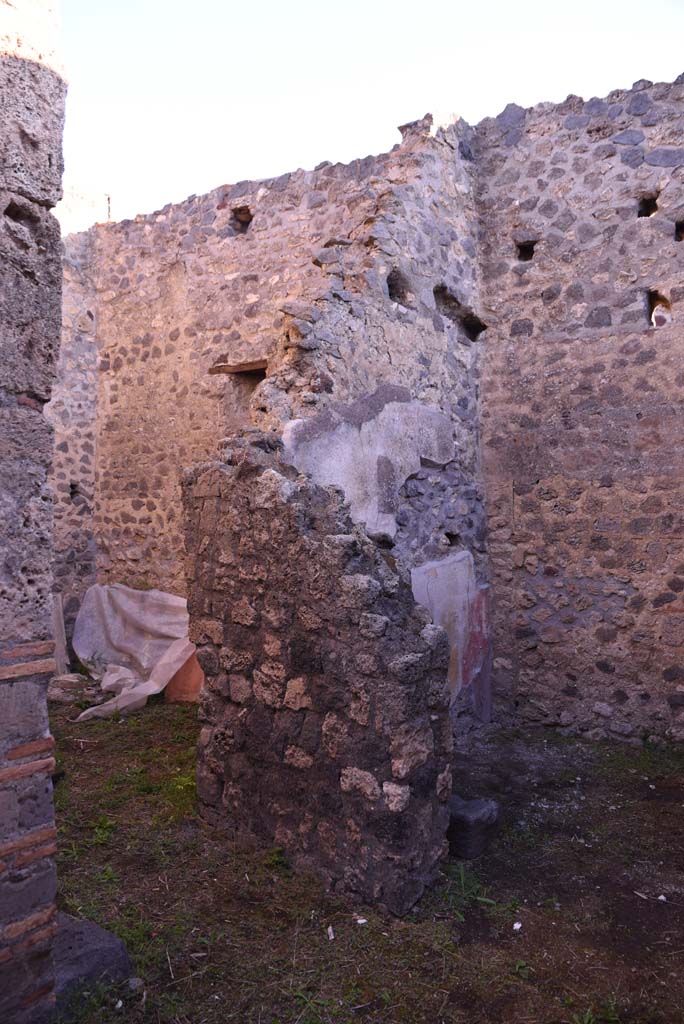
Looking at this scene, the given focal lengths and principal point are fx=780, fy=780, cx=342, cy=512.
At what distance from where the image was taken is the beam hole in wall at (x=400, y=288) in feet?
18.0

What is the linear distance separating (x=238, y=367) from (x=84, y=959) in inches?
226

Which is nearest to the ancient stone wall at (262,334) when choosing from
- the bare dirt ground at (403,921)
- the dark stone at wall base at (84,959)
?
the bare dirt ground at (403,921)

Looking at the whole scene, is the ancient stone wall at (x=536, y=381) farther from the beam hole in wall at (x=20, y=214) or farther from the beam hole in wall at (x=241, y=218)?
the beam hole in wall at (x=20, y=214)

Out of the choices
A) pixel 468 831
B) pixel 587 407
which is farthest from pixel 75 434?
pixel 468 831

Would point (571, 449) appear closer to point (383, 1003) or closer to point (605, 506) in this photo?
point (605, 506)

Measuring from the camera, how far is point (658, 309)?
18.9 ft

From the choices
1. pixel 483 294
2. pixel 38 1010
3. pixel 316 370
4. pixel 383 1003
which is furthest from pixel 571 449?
pixel 38 1010

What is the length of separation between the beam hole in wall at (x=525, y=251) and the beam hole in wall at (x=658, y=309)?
104cm

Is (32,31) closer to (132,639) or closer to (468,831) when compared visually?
(468,831)

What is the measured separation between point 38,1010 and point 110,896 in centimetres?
91

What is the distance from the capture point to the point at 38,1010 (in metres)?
2.50

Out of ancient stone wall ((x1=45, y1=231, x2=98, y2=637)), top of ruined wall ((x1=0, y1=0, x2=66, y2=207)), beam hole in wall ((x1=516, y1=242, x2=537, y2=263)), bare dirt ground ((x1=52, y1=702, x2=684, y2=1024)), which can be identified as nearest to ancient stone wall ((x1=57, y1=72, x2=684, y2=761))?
beam hole in wall ((x1=516, y1=242, x2=537, y2=263))

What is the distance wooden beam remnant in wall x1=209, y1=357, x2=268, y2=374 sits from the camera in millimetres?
7539

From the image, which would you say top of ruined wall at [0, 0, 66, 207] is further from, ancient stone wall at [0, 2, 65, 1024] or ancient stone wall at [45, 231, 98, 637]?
ancient stone wall at [45, 231, 98, 637]
